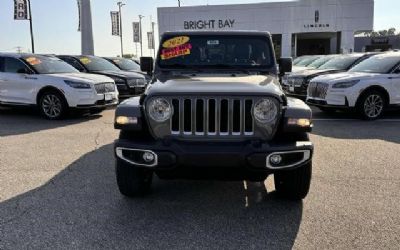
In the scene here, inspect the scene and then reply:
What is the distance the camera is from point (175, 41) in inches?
233

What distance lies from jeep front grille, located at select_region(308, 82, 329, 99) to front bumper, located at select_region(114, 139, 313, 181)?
6.76 meters

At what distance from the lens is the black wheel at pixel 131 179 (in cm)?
461

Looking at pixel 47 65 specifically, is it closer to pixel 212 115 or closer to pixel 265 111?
pixel 212 115

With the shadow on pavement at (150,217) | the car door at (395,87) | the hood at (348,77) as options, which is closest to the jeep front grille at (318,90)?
the hood at (348,77)

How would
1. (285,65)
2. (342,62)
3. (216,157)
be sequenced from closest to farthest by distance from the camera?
(216,157), (285,65), (342,62)

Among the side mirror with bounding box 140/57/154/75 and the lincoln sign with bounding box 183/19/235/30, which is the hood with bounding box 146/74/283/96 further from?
the lincoln sign with bounding box 183/19/235/30

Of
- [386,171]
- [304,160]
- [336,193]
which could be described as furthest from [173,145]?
[386,171]

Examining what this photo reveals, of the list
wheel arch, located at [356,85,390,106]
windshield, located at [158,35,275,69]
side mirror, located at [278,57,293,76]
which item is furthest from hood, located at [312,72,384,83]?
windshield, located at [158,35,275,69]

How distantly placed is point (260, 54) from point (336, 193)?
2022 mm

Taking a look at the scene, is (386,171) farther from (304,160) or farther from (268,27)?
(268,27)

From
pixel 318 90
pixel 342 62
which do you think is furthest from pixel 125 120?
pixel 342 62

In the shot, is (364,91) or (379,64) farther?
(379,64)

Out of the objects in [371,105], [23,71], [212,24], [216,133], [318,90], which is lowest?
[371,105]

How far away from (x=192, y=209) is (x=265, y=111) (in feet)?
4.27
